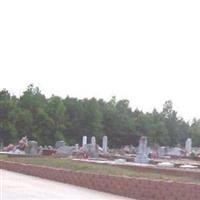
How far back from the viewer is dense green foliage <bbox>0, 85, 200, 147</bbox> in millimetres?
75625

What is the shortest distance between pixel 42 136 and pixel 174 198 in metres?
63.5

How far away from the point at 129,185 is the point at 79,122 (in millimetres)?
68471

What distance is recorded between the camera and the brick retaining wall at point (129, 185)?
14539 millimetres

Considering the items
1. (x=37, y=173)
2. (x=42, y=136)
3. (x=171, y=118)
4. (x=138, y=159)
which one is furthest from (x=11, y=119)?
(x=37, y=173)

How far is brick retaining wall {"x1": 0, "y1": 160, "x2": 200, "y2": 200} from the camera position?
47.7 ft

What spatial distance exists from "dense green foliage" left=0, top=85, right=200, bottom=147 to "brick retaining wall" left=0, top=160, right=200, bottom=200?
52.3 meters

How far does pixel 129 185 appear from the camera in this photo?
1681 centimetres

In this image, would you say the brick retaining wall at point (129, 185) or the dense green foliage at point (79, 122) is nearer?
the brick retaining wall at point (129, 185)

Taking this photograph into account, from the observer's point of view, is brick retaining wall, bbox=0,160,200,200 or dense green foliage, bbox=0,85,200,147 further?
dense green foliage, bbox=0,85,200,147

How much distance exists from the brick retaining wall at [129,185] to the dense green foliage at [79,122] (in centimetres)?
5230

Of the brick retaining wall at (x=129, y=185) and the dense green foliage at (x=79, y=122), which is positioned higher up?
the dense green foliage at (x=79, y=122)

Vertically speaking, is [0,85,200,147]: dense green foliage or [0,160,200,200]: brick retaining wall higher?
[0,85,200,147]: dense green foliage

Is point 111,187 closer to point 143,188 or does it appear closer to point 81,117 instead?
point 143,188

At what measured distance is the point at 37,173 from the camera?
23.5 metres
